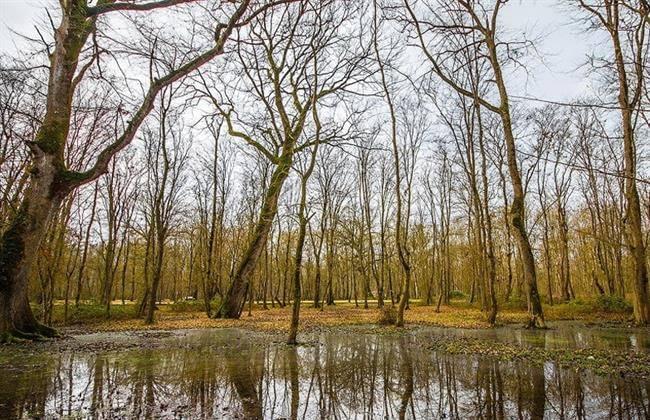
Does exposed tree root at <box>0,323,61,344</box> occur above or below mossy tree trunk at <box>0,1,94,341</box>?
below

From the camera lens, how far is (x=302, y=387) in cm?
589

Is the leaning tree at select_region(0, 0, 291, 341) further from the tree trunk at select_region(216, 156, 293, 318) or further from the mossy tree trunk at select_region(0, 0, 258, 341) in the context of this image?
the tree trunk at select_region(216, 156, 293, 318)

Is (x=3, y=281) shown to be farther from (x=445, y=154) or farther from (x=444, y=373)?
(x=445, y=154)

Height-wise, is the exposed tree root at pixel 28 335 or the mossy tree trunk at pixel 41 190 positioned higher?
the mossy tree trunk at pixel 41 190

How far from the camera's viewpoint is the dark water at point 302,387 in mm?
4602

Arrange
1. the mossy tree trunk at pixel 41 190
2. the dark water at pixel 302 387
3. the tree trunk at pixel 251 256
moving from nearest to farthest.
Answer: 1. the dark water at pixel 302 387
2. the mossy tree trunk at pixel 41 190
3. the tree trunk at pixel 251 256

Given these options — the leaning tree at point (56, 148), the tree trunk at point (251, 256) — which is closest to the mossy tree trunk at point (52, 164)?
the leaning tree at point (56, 148)

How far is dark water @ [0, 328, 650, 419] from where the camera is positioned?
460 centimetres

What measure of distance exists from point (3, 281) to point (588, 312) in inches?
1098

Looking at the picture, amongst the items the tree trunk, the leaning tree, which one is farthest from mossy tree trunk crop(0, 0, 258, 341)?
the tree trunk

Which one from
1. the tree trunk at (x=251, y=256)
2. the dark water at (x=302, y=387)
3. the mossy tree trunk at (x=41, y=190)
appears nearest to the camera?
the dark water at (x=302, y=387)

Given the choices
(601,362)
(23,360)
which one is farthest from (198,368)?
(601,362)

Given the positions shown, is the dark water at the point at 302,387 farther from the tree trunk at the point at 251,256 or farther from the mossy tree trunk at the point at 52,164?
the tree trunk at the point at 251,256

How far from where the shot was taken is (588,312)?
75.6ft
